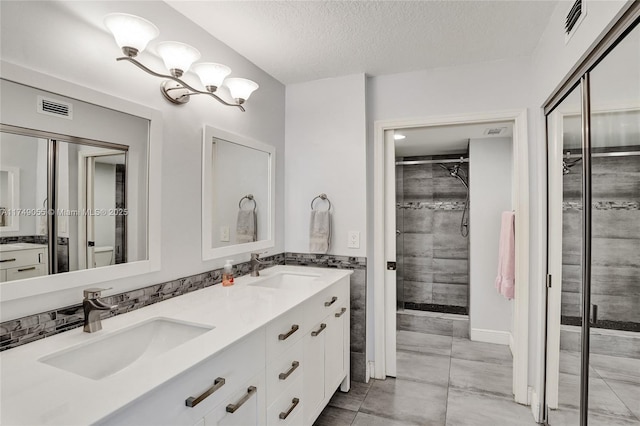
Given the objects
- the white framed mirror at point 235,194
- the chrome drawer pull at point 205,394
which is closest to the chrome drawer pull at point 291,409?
the chrome drawer pull at point 205,394

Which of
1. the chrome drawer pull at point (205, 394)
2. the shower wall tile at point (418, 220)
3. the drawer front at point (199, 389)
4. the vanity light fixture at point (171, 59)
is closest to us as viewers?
the drawer front at point (199, 389)

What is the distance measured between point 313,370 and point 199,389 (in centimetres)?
95

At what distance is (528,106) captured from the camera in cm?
238

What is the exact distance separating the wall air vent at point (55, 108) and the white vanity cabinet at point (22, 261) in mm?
479

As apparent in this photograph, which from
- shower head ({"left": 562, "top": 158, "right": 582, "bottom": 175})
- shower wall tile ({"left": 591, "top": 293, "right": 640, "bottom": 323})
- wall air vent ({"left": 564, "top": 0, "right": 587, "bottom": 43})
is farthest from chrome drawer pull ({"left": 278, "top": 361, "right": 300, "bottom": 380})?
wall air vent ({"left": 564, "top": 0, "right": 587, "bottom": 43})

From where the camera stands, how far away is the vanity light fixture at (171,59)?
1360 mm

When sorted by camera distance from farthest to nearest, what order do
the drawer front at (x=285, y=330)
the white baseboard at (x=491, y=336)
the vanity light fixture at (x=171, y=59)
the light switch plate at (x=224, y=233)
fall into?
the white baseboard at (x=491, y=336) → the light switch plate at (x=224, y=233) → the drawer front at (x=285, y=330) → the vanity light fixture at (x=171, y=59)

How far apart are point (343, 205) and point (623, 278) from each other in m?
1.78

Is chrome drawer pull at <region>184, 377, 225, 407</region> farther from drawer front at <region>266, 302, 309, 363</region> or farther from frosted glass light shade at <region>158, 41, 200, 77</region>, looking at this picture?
frosted glass light shade at <region>158, 41, 200, 77</region>

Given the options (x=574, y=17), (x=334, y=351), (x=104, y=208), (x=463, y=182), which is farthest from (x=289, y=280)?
(x=463, y=182)

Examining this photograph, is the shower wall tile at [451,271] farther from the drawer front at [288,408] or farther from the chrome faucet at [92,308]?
the chrome faucet at [92,308]

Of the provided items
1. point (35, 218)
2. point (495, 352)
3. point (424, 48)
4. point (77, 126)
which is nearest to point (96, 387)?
point (35, 218)

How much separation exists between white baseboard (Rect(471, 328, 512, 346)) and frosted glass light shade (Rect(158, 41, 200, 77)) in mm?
3441

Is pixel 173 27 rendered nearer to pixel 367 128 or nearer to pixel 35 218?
pixel 35 218
